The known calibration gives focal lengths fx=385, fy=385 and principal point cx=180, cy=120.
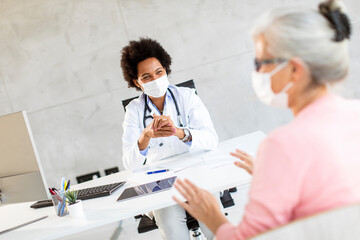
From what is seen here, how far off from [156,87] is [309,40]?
5.39 feet

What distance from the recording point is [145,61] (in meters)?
2.53

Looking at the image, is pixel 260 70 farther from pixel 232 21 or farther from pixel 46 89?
pixel 46 89

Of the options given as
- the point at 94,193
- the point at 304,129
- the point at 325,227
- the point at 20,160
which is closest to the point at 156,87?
the point at 94,193

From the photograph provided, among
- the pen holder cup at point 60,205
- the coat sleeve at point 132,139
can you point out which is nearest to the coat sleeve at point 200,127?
the coat sleeve at point 132,139

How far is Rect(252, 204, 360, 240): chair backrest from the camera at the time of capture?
0.71 m

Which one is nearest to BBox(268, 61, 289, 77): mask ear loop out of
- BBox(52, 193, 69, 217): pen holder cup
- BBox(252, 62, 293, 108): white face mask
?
BBox(252, 62, 293, 108): white face mask

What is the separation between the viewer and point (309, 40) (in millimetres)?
871

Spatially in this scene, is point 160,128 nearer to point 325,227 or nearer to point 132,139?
point 132,139

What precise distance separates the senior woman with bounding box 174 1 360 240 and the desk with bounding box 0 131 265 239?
1.77ft

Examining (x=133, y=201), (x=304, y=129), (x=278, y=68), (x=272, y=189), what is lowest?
(x=133, y=201)

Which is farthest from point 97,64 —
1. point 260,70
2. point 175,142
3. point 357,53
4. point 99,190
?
point 260,70

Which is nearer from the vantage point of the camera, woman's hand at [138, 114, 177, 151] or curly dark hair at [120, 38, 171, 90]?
woman's hand at [138, 114, 177, 151]

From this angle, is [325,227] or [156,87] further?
[156,87]

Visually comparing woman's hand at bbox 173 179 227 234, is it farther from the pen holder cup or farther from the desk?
the pen holder cup
